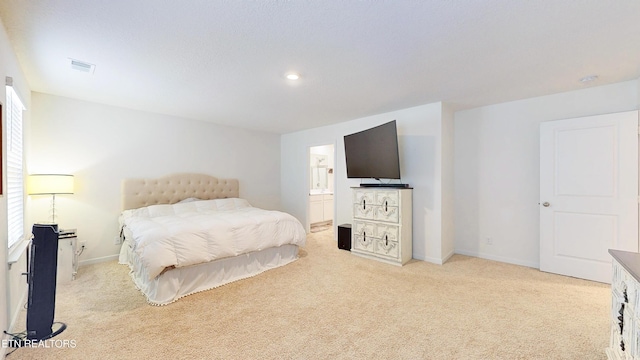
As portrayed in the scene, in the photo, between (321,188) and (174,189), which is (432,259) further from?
(321,188)

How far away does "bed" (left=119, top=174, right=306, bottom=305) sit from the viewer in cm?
272

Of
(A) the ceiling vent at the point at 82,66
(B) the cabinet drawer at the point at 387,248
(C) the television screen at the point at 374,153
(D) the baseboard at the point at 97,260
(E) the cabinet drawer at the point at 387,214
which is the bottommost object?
(D) the baseboard at the point at 97,260

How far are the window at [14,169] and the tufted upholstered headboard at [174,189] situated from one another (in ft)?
4.60

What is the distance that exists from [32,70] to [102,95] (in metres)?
0.79

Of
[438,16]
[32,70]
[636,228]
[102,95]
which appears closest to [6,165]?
[32,70]

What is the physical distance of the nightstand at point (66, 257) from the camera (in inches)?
122

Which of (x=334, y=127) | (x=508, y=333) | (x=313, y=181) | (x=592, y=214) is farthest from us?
(x=313, y=181)

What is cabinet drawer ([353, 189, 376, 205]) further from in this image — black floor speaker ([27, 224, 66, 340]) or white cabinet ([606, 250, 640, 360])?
black floor speaker ([27, 224, 66, 340])

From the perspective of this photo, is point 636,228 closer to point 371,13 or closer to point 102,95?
point 371,13

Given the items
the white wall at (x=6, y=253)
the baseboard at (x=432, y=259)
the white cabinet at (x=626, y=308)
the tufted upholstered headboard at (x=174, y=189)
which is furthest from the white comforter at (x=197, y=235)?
the white cabinet at (x=626, y=308)

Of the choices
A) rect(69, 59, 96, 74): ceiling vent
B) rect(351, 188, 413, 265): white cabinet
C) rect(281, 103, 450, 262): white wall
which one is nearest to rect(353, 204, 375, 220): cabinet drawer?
rect(351, 188, 413, 265): white cabinet

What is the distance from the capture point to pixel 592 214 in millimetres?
3166

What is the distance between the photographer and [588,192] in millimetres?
3180

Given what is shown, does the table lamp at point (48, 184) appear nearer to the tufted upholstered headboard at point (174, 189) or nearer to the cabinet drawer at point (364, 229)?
the tufted upholstered headboard at point (174, 189)
